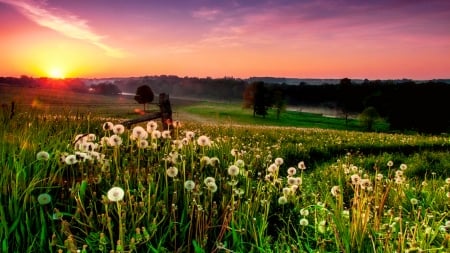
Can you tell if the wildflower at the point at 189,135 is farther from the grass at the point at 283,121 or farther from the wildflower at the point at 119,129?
the grass at the point at 283,121

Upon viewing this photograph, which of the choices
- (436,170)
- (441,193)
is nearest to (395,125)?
(436,170)

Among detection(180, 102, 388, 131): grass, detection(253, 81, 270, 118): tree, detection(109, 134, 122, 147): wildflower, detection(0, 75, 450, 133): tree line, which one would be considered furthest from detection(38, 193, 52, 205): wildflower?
detection(253, 81, 270, 118): tree

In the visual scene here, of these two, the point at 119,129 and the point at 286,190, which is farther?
the point at 119,129

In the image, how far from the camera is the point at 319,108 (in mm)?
164375

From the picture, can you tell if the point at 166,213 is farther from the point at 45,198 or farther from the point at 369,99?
the point at 369,99

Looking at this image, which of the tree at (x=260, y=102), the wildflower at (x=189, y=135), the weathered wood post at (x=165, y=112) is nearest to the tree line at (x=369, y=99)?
the tree at (x=260, y=102)

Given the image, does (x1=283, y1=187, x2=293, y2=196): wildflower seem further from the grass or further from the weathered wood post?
the grass

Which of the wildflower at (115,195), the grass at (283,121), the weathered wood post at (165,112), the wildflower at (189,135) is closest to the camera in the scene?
the wildflower at (115,195)

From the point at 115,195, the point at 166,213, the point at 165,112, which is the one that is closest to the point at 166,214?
the point at 166,213

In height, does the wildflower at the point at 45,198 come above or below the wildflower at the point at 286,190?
above

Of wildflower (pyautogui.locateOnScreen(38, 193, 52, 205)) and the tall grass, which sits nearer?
the tall grass

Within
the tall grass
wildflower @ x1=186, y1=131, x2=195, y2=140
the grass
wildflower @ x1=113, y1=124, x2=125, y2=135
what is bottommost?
the grass

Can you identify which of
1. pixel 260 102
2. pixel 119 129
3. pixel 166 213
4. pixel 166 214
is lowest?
pixel 260 102

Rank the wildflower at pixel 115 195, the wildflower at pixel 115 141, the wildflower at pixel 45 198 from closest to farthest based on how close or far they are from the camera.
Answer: the wildflower at pixel 115 195 → the wildflower at pixel 45 198 → the wildflower at pixel 115 141
